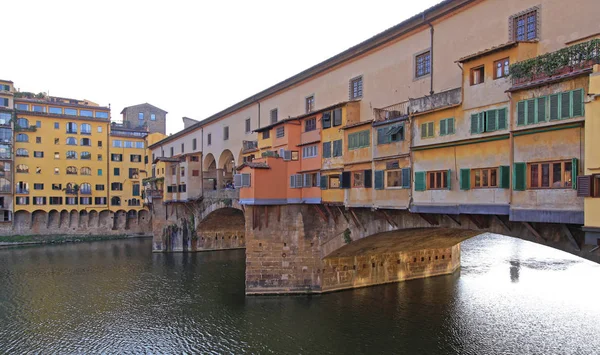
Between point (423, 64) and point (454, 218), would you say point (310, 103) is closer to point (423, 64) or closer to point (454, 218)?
point (423, 64)

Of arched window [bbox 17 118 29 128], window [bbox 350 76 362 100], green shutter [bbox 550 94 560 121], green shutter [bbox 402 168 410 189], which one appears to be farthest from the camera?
arched window [bbox 17 118 29 128]

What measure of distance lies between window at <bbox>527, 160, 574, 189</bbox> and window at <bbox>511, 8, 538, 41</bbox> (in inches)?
215

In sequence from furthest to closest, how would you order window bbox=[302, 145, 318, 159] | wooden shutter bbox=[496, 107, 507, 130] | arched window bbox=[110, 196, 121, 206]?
arched window bbox=[110, 196, 121, 206], window bbox=[302, 145, 318, 159], wooden shutter bbox=[496, 107, 507, 130]

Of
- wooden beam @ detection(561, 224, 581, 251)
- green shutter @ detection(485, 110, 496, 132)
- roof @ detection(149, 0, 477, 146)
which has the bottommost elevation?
wooden beam @ detection(561, 224, 581, 251)

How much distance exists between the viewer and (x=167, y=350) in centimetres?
2095

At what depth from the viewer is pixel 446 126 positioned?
1731 cm

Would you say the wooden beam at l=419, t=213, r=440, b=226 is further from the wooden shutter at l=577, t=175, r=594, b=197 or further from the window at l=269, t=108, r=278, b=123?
the window at l=269, t=108, r=278, b=123

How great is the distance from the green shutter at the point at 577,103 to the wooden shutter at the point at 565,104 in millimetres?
116

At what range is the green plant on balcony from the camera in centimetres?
1254

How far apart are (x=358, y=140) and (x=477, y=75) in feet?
25.1

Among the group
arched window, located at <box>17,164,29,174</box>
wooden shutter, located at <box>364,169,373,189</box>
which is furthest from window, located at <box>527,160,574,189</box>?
arched window, located at <box>17,164,29,174</box>

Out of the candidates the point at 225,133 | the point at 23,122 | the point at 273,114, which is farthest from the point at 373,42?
the point at 23,122

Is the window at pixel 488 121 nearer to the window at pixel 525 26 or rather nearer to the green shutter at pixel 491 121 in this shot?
the green shutter at pixel 491 121

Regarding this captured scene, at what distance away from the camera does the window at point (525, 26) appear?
16016 mm
